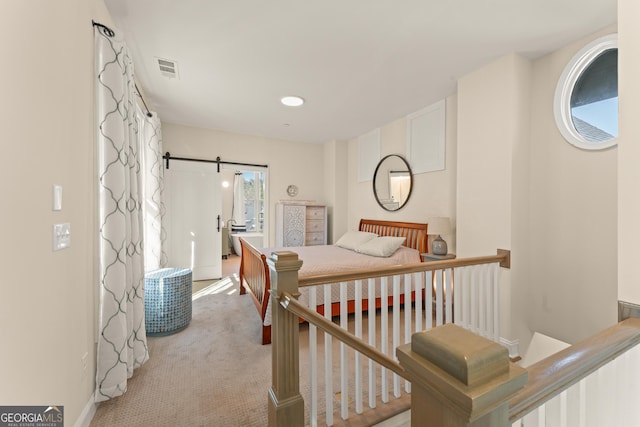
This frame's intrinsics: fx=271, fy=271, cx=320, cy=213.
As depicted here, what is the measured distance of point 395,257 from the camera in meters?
3.38

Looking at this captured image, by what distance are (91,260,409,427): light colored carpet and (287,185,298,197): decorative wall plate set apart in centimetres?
299

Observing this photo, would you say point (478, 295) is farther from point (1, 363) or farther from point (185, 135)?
point (185, 135)

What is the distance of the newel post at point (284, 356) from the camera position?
55.4 inches

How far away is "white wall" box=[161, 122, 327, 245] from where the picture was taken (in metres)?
4.66

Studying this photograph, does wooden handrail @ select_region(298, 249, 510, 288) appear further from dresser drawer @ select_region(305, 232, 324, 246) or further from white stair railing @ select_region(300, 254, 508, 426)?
dresser drawer @ select_region(305, 232, 324, 246)

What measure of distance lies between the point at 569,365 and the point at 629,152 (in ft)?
3.37

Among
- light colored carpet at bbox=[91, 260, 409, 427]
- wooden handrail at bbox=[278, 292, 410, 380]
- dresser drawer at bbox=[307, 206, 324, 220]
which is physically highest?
dresser drawer at bbox=[307, 206, 324, 220]

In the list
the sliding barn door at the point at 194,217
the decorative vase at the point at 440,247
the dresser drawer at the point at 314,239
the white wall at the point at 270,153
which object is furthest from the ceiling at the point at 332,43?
the dresser drawer at the point at 314,239

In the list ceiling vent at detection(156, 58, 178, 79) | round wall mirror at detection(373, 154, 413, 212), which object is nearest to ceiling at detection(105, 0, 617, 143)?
ceiling vent at detection(156, 58, 178, 79)

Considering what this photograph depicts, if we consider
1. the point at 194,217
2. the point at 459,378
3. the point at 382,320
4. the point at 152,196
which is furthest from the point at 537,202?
the point at 194,217

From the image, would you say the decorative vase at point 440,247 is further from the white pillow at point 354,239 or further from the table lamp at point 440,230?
the white pillow at point 354,239

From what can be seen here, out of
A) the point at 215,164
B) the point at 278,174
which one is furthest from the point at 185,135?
the point at 278,174

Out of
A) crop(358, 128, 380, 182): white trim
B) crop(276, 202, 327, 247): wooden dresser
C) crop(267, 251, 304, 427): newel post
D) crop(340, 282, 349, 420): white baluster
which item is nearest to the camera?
crop(267, 251, 304, 427): newel post

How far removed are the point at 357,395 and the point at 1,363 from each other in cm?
164
